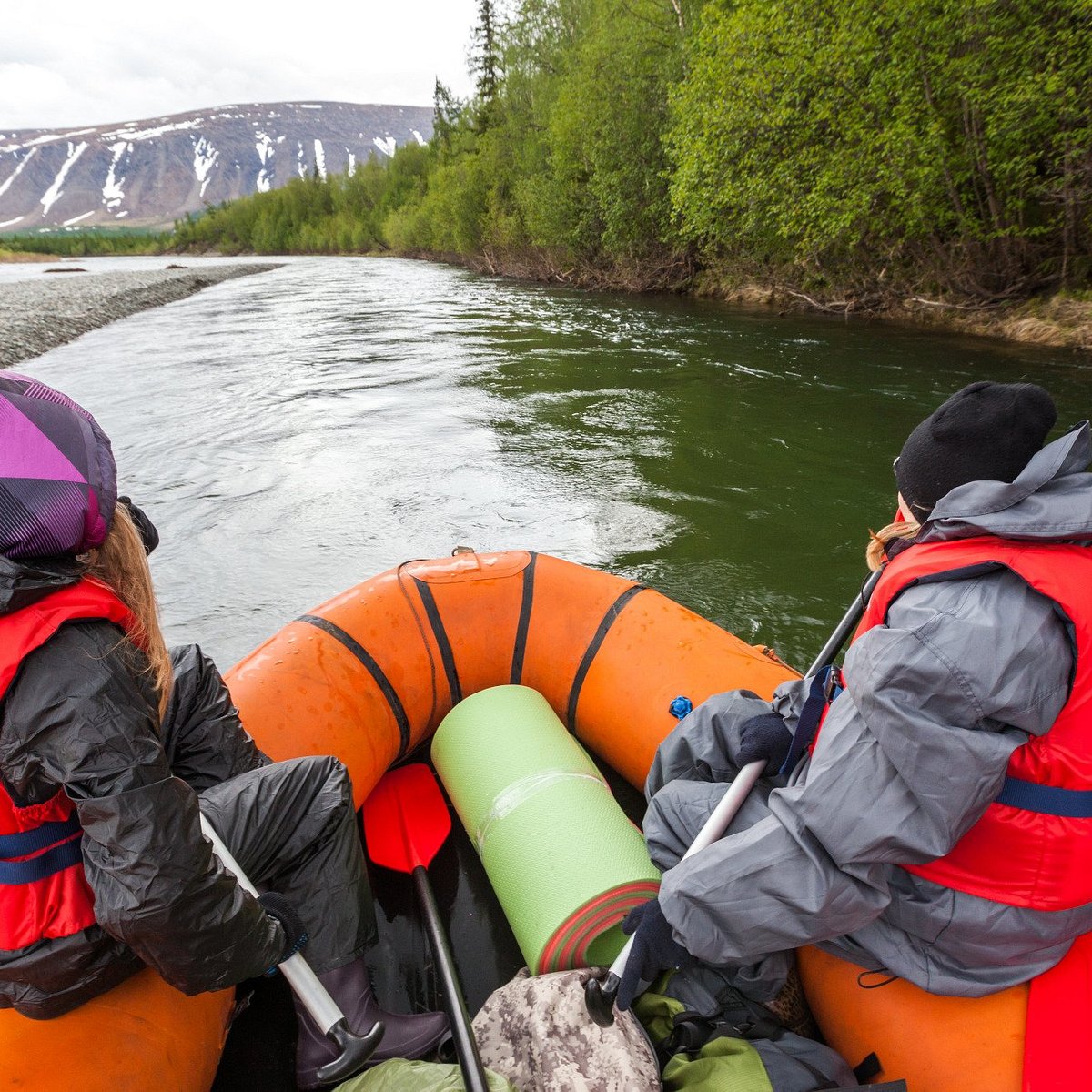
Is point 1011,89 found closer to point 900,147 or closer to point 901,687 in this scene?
point 900,147

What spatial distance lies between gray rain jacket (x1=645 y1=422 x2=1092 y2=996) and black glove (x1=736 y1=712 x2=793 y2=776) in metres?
0.38

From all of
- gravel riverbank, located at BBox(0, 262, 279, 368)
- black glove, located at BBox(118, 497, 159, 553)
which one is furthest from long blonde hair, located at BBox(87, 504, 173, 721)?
gravel riverbank, located at BBox(0, 262, 279, 368)

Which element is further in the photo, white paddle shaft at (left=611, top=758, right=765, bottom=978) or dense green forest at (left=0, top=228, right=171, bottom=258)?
dense green forest at (left=0, top=228, right=171, bottom=258)

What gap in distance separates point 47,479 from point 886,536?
65.0 inches

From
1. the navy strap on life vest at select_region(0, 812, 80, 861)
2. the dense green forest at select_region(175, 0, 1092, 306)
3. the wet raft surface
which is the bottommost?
the wet raft surface

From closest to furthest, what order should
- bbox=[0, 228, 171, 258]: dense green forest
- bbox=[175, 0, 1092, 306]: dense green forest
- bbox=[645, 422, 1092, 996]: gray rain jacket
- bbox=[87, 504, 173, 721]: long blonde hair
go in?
bbox=[645, 422, 1092, 996]: gray rain jacket
bbox=[87, 504, 173, 721]: long blonde hair
bbox=[175, 0, 1092, 306]: dense green forest
bbox=[0, 228, 171, 258]: dense green forest

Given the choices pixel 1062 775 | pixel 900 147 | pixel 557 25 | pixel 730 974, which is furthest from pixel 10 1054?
pixel 557 25

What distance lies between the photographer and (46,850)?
128 centimetres

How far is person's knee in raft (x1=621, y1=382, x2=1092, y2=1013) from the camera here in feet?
3.74

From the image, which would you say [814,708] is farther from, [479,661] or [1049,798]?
[479,661]

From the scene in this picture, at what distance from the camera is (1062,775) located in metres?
1.20

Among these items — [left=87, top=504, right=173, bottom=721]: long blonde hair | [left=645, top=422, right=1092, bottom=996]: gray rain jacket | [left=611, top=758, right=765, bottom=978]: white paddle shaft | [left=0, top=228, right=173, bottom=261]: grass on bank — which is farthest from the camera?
[left=0, top=228, right=173, bottom=261]: grass on bank

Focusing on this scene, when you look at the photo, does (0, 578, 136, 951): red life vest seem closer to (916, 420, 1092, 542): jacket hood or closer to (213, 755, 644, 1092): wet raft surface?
(213, 755, 644, 1092): wet raft surface

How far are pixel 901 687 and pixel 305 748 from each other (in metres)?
1.77
